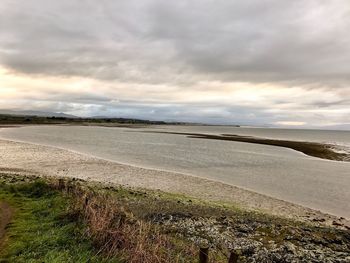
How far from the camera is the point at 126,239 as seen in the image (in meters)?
9.03

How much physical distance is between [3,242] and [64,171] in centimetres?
1888

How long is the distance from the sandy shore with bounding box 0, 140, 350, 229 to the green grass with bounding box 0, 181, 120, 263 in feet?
33.1

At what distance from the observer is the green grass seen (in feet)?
27.8

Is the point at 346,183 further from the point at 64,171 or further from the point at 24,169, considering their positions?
the point at 24,169

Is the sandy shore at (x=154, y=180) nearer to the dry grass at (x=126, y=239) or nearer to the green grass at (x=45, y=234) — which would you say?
the dry grass at (x=126, y=239)

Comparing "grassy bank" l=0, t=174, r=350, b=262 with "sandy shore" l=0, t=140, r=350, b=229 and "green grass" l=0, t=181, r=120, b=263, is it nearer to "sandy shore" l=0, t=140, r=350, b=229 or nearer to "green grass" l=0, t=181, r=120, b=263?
"green grass" l=0, t=181, r=120, b=263

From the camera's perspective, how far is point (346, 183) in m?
28.8

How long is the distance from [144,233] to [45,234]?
Answer: 11.1ft

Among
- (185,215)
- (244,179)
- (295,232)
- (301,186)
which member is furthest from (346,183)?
(185,215)

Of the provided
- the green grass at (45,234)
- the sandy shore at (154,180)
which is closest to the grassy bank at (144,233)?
the green grass at (45,234)

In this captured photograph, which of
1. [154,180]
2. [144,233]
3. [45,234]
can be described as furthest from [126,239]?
[154,180]

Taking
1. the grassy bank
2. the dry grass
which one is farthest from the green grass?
the dry grass

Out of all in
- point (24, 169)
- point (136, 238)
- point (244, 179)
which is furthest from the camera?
point (244, 179)

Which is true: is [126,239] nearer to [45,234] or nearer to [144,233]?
[144,233]
